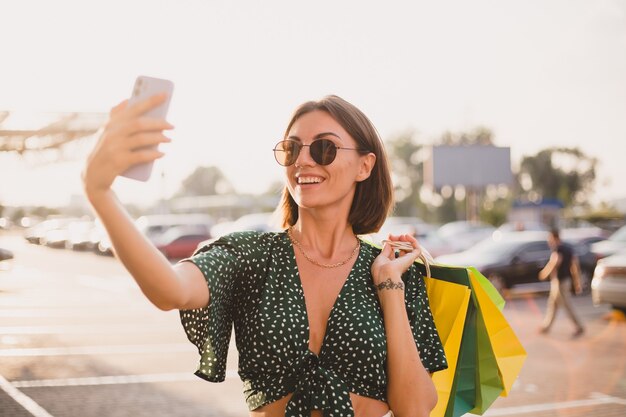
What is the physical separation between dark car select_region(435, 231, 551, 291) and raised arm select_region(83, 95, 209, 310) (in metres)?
14.8

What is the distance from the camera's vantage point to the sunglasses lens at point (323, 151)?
2328mm

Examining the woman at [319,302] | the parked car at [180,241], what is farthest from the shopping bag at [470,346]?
the parked car at [180,241]

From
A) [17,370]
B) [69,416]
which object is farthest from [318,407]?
[17,370]

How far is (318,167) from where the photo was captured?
234 cm

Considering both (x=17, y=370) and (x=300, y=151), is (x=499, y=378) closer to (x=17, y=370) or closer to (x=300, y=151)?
(x=300, y=151)

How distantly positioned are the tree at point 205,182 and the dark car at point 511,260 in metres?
133

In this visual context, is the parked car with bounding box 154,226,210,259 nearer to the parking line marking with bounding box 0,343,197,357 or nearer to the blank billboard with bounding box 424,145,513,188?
the parking line marking with bounding box 0,343,197,357

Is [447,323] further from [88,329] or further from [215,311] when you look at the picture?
[88,329]

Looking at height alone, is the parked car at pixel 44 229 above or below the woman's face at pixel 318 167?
below

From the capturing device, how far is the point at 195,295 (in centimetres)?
191

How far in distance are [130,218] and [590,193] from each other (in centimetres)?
10550

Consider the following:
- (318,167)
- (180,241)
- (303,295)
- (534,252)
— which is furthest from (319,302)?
(180,241)

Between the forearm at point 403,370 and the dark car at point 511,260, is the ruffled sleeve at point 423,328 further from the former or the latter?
the dark car at point 511,260

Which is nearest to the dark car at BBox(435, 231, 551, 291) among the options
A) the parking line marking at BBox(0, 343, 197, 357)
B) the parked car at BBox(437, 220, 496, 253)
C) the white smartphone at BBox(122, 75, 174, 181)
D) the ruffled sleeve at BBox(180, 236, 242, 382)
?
the parking line marking at BBox(0, 343, 197, 357)
